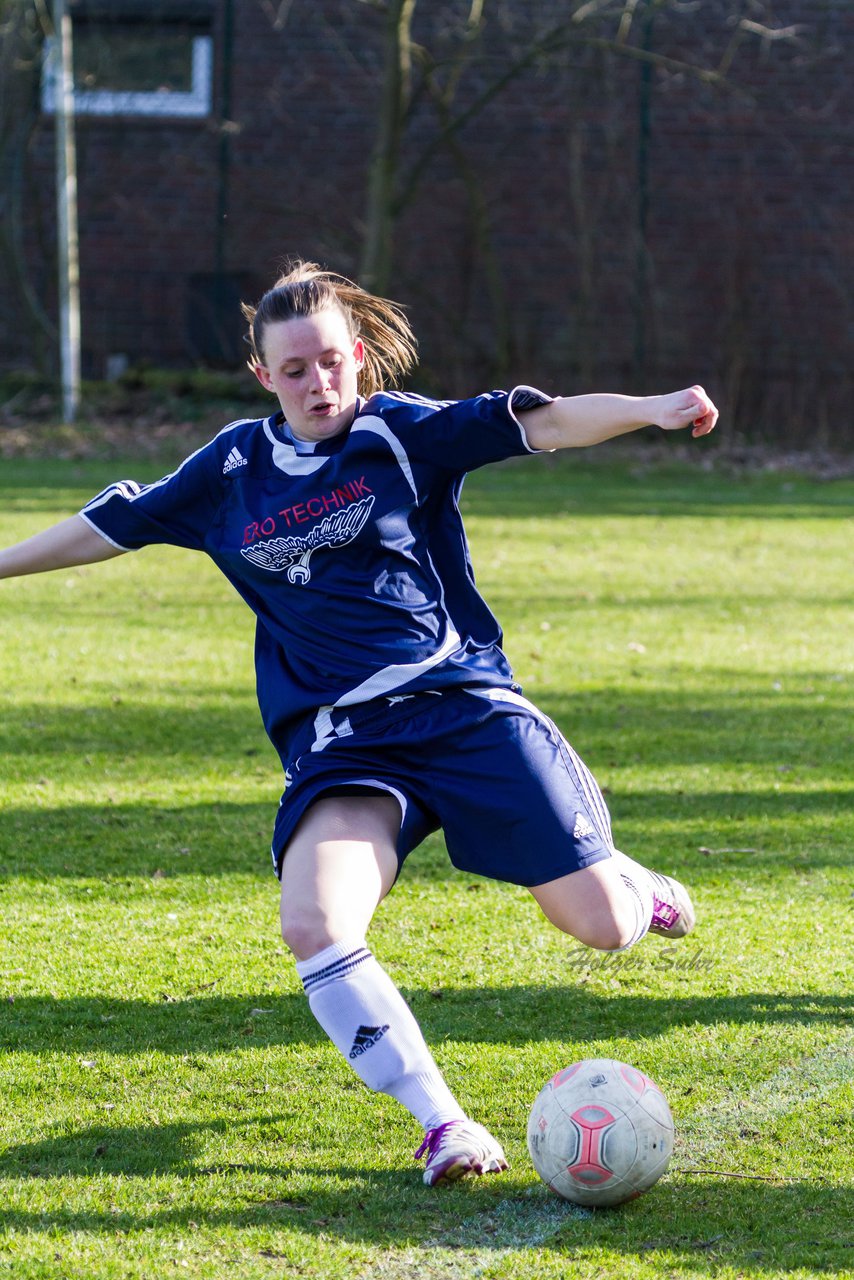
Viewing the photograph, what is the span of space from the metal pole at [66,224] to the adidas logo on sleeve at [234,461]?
49.3 ft

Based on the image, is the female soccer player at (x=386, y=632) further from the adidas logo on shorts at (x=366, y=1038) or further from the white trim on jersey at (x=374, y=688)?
the adidas logo on shorts at (x=366, y=1038)

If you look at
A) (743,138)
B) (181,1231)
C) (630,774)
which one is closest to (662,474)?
(743,138)

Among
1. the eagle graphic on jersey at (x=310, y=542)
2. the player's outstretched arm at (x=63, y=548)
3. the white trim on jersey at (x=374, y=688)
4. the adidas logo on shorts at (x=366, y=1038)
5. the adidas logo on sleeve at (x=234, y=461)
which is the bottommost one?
the adidas logo on shorts at (x=366, y=1038)

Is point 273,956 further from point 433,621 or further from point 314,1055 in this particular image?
point 433,621

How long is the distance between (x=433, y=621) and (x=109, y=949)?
1.49 m

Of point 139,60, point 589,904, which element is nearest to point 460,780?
point 589,904

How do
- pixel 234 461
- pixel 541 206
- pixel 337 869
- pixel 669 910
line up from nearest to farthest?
pixel 337 869
pixel 234 461
pixel 669 910
pixel 541 206

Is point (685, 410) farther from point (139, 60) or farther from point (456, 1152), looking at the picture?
point (139, 60)

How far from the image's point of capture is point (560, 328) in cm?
2023

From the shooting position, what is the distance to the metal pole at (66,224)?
57.2ft

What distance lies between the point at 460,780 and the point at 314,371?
964 millimetres

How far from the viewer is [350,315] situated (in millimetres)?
3650

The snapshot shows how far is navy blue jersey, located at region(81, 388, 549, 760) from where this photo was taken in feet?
11.2

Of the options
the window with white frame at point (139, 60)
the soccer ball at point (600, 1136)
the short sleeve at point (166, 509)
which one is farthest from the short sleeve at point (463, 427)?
the window with white frame at point (139, 60)
